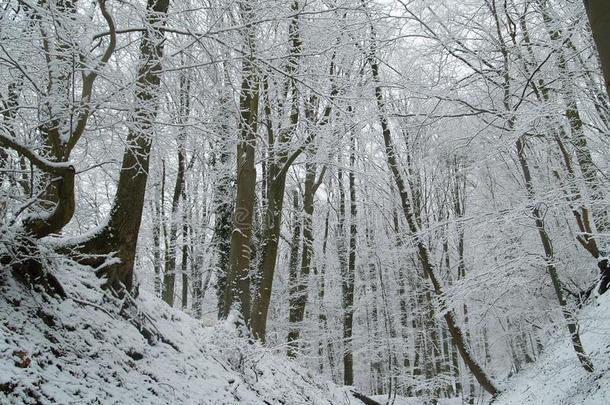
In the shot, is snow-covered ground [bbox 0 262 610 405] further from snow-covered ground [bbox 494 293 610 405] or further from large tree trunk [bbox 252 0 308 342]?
large tree trunk [bbox 252 0 308 342]

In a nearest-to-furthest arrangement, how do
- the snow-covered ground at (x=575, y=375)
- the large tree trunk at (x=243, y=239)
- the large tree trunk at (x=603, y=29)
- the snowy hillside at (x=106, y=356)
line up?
the large tree trunk at (x=603, y=29)
the snowy hillside at (x=106, y=356)
the snow-covered ground at (x=575, y=375)
the large tree trunk at (x=243, y=239)

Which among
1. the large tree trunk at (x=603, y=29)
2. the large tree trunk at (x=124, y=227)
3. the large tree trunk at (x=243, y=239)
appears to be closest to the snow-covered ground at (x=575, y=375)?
the large tree trunk at (x=603, y=29)

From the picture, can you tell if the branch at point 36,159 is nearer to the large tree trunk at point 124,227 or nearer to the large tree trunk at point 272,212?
the large tree trunk at point 124,227

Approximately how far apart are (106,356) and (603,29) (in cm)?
462

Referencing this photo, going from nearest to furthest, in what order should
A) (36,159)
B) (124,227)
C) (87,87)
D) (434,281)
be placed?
1. (36,159)
2. (87,87)
3. (124,227)
4. (434,281)

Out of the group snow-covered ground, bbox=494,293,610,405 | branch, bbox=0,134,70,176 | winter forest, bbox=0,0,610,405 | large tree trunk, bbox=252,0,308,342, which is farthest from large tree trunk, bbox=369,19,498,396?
branch, bbox=0,134,70,176

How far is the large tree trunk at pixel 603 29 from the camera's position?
1410 mm

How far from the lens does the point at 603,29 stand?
143 cm

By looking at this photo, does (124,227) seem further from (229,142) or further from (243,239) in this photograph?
(243,239)

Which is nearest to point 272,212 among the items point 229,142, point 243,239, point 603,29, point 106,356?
point 243,239

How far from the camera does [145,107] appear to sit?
14.1ft

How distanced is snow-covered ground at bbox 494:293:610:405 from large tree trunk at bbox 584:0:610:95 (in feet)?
13.8

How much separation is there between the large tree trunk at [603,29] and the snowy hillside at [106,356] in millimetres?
3718

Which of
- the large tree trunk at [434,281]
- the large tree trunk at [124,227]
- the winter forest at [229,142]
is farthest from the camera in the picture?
the large tree trunk at [434,281]
